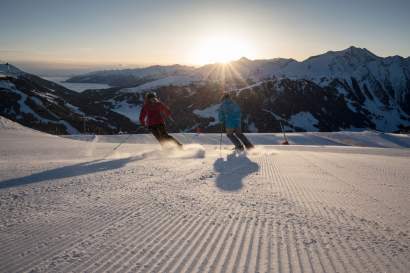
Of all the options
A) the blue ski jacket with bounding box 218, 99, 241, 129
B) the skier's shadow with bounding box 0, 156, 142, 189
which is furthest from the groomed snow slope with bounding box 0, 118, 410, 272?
the blue ski jacket with bounding box 218, 99, 241, 129

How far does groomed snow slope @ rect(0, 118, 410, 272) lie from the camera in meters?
2.95

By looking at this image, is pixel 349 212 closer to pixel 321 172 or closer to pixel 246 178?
pixel 246 178

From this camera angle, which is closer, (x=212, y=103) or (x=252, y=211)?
(x=252, y=211)

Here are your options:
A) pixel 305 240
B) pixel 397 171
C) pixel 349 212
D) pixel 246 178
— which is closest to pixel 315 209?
pixel 349 212

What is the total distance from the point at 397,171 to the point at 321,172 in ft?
6.28

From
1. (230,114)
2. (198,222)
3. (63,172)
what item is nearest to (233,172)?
(63,172)

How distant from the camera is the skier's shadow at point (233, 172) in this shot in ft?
19.7

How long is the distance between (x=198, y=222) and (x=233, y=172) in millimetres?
3558

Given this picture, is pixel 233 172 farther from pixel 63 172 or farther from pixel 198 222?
pixel 198 222

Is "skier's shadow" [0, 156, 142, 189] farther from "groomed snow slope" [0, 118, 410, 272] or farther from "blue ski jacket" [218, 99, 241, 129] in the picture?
"blue ski jacket" [218, 99, 241, 129]

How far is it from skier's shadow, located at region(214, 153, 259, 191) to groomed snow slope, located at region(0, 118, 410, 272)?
68 mm

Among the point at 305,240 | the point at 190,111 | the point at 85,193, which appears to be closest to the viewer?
the point at 305,240

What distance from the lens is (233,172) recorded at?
746 cm

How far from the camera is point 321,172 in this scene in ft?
25.7
